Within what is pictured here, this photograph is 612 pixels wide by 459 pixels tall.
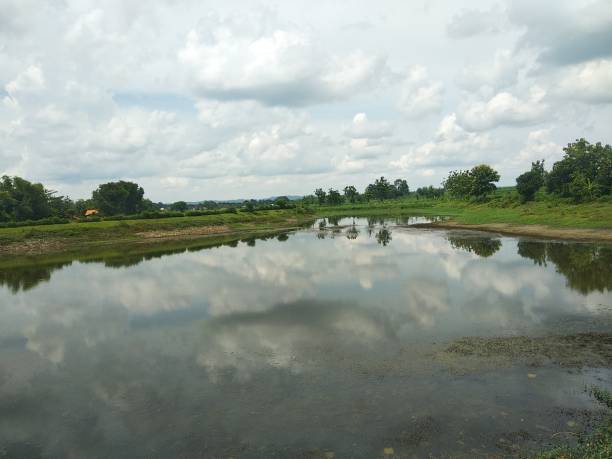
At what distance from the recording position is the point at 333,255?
1663 inches

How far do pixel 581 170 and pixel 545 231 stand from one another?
146 feet

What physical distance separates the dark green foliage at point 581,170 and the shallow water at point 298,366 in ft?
168

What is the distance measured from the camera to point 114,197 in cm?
12825

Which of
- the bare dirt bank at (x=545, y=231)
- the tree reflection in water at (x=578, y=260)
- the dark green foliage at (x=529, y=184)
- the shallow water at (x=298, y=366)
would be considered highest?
the dark green foliage at (x=529, y=184)

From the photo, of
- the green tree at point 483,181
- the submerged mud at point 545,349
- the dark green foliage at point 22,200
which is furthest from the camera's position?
the green tree at point 483,181

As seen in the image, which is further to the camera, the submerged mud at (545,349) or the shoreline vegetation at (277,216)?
the shoreline vegetation at (277,216)

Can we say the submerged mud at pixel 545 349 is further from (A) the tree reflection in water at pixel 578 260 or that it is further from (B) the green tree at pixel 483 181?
(B) the green tree at pixel 483 181

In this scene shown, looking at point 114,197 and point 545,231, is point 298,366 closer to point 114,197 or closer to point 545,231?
point 545,231

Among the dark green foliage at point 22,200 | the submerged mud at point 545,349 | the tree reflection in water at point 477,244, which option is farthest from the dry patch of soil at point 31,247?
the submerged mud at point 545,349

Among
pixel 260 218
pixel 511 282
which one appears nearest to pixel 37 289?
pixel 511 282

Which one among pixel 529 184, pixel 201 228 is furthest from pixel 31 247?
pixel 529 184

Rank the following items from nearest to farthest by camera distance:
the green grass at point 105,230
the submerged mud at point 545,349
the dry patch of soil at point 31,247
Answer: the submerged mud at point 545,349
the dry patch of soil at point 31,247
the green grass at point 105,230

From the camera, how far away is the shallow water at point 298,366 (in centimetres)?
1027

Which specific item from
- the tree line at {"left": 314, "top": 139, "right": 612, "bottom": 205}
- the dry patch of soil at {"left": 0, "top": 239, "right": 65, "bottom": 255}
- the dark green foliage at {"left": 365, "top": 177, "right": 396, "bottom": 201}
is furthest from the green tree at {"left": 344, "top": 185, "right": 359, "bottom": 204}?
the dry patch of soil at {"left": 0, "top": 239, "right": 65, "bottom": 255}
